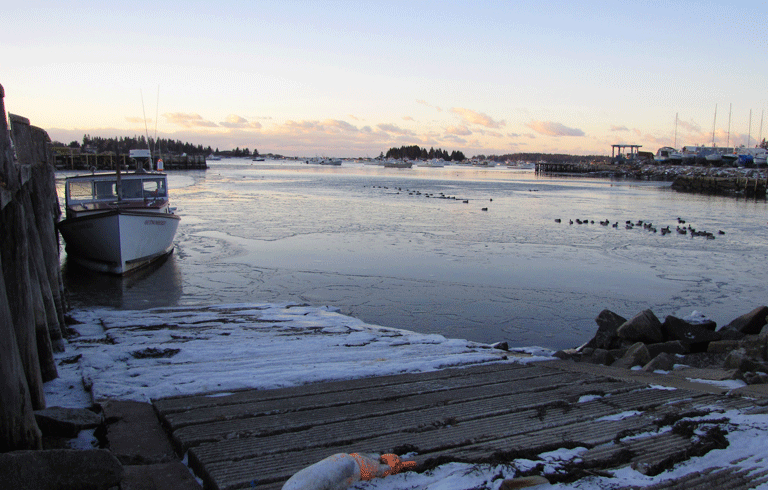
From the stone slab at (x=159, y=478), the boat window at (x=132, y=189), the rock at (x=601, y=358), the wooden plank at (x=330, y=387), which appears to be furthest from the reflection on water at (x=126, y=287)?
the stone slab at (x=159, y=478)

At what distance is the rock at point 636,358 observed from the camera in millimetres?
7445

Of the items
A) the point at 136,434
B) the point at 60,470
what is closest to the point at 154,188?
the point at 136,434

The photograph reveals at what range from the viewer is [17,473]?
9.37 feet

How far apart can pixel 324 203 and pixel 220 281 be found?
25058mm

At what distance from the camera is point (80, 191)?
16562 mm

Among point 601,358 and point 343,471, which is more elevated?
point 343,471

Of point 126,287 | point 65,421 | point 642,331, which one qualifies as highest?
point 65,421

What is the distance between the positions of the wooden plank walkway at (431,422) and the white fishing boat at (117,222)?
38.1ft

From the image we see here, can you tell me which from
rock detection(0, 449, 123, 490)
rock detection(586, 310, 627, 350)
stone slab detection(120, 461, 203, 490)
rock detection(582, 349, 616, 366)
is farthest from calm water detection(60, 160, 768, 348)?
rock detection(0, 449, 123, 490)

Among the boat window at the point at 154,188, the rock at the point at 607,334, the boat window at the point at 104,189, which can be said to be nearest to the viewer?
the rock at the point at 607,334

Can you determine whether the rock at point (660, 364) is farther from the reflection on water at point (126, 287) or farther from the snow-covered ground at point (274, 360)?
the reflection on water at point (126, 287)

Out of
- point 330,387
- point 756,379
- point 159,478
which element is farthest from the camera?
point 756,379

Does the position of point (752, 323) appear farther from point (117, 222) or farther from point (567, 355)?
point (117, 222)

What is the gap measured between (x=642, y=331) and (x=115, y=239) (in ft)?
42.0
